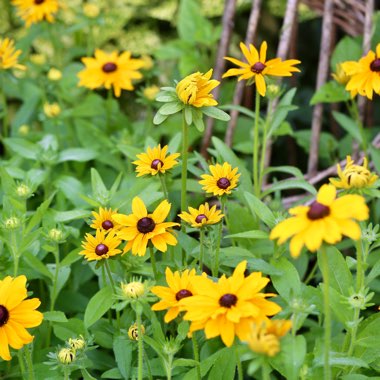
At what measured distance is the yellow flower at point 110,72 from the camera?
1.61 m

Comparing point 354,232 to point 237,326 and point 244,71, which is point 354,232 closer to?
point 237,326

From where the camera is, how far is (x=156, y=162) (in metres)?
1.08

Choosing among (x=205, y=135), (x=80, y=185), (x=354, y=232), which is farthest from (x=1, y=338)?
(x=205, y=135)

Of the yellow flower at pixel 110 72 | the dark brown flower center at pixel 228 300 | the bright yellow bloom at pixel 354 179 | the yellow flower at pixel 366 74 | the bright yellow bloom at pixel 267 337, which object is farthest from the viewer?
the yellow flower at pixel 110 72

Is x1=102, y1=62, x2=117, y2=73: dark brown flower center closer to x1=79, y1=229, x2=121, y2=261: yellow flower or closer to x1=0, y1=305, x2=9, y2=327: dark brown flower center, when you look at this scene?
x1=79, y1=229, x2=121, y2=261: yellow flower

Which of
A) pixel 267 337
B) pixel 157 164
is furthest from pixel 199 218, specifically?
pixel 267 337

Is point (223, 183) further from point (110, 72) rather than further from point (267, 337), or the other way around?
point (110, 72)

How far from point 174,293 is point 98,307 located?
21 centimetres

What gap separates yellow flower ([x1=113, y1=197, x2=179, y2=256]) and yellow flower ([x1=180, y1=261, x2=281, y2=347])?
0.50 feet

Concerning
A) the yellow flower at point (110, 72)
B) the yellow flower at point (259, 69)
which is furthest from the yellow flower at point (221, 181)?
the yellow flower at point (110, 72)

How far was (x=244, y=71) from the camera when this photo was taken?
114 cm

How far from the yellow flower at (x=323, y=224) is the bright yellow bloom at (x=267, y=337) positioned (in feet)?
0.26

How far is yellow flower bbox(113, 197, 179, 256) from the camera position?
100cm

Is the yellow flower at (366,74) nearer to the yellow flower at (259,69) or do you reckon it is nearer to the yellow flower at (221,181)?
the yellow flower at (259,69)
